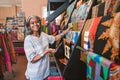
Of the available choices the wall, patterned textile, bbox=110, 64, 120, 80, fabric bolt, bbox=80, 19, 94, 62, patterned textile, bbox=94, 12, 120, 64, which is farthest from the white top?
the wall

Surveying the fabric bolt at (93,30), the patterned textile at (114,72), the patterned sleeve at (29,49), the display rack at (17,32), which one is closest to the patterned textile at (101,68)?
the patterned textile at (114,72)

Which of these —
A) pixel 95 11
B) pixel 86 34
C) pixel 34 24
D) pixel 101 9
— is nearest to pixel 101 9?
pixel 101 9

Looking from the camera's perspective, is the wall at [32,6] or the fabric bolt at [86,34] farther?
the wall at [32,6]

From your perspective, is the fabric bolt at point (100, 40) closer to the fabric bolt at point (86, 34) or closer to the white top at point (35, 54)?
the fabric bolt at point (86, 34)

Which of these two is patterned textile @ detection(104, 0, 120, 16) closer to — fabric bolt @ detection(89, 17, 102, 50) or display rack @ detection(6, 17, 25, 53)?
fabric bolt @ detection(89, 17, 102, 50)

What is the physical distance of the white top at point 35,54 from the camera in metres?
2.12

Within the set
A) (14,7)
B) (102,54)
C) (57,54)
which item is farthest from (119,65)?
(14,7)

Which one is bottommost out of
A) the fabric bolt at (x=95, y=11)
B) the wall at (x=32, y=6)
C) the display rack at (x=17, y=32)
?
the display rack at (x=17, y=32)

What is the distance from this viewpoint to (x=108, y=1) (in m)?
1.34

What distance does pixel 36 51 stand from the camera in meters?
2.17

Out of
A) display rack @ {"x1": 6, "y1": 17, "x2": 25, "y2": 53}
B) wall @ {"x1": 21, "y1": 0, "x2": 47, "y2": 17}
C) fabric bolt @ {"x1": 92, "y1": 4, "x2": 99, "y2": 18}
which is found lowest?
display rack @ {"x1": 6, "y1": 17, "x2": 25, "y2": 53}

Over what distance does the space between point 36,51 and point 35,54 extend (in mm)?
38

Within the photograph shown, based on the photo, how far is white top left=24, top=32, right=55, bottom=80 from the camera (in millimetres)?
2121

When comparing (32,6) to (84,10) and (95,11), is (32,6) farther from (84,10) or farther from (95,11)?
(95,11)
